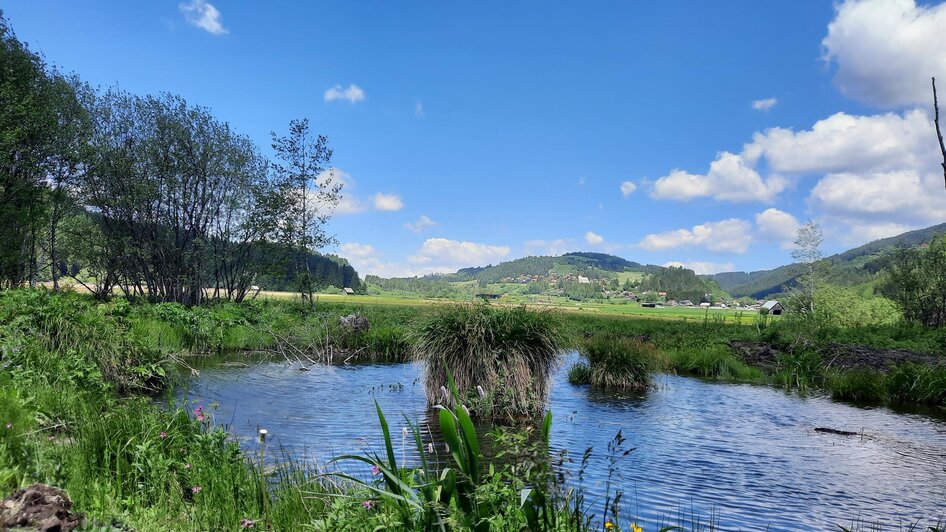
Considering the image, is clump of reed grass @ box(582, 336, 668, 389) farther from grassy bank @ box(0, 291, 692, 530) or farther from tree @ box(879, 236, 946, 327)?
tree @ box(879, 236, 946, 327)

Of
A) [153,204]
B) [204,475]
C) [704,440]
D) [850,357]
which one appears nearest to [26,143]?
[153,204]

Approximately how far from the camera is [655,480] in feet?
25.0

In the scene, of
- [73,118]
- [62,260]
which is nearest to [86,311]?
[73,118]

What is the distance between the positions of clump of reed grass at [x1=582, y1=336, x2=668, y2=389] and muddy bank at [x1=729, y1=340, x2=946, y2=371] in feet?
28.8

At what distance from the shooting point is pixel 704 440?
10344 mm

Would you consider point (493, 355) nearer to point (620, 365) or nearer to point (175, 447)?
point (175, 447)

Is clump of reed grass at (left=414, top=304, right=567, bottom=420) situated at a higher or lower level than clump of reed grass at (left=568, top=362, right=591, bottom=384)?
higher

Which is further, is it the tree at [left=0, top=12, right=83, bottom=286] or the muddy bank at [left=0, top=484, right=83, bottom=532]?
the tree at [left=0, top=12, right=83, bottom=286]

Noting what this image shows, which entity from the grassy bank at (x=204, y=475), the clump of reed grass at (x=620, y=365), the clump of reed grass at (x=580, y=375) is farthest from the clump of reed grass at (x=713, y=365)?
the grassy bank at (x=204, y=475)

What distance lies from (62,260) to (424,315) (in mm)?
42386

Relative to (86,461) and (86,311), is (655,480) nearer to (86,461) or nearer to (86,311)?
(86,461)

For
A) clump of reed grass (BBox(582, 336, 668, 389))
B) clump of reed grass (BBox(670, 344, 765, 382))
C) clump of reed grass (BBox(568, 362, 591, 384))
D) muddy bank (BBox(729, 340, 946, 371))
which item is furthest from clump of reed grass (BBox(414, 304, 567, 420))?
muddy bank (BBox(729, 340, 946, 371))

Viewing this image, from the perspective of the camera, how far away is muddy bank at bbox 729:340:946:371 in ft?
64.4

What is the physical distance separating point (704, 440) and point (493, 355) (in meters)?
4.50
